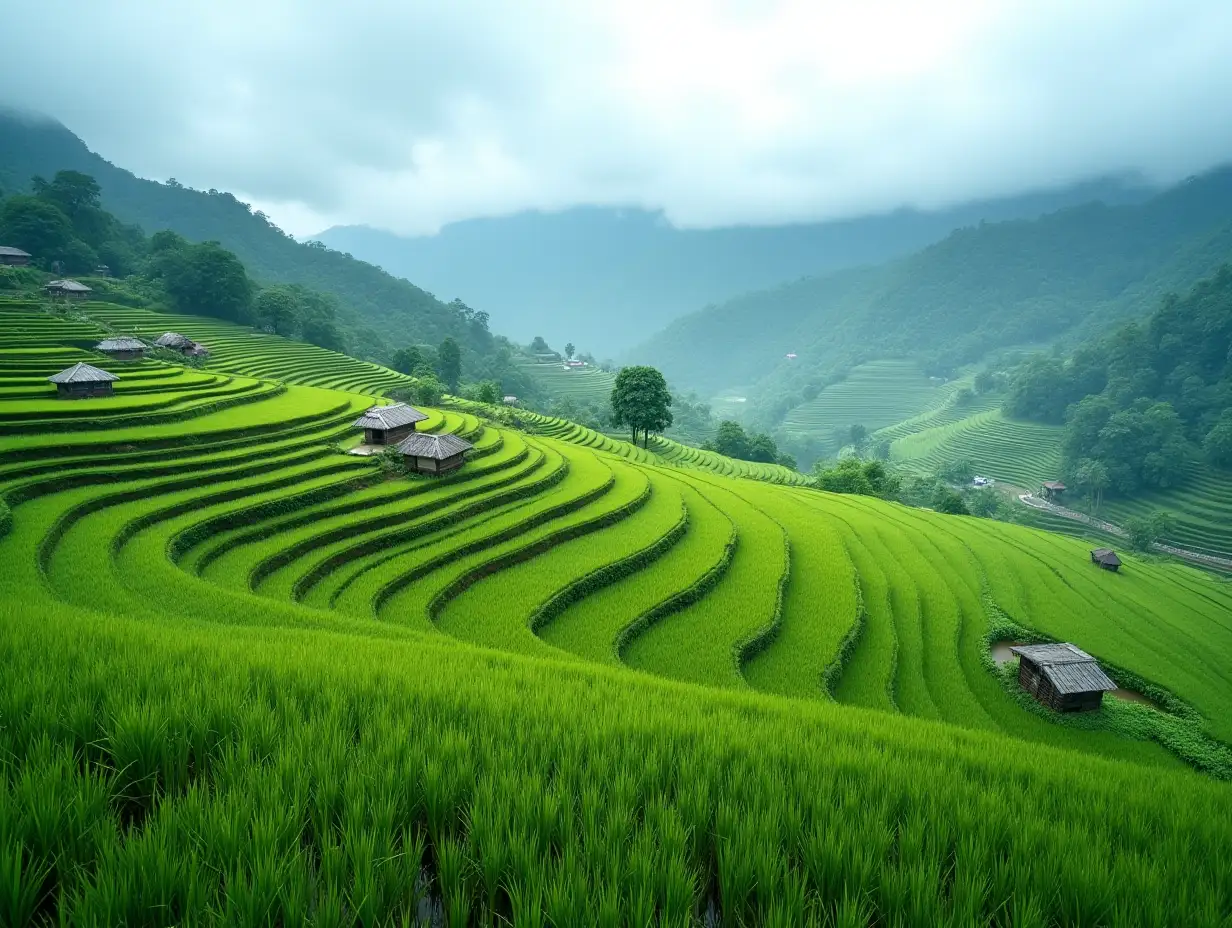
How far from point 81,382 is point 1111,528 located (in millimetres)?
77792

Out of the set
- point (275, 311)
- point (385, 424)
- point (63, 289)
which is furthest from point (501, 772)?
point (275, 311)

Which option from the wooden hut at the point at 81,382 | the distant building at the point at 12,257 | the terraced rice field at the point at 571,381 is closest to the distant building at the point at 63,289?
the distant building at the point at 12,257

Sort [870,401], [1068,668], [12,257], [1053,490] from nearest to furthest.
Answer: [1068,668], [12,257], [1053,490], [870,401]

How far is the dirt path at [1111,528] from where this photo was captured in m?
45.4

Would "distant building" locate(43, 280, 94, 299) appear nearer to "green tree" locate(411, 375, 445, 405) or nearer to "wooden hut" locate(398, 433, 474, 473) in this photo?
"green tree" locate(411, 375, 445, 405)

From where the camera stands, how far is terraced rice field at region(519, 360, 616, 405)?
99062 millimetres

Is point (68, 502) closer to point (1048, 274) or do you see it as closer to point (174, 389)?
point (174, 389)

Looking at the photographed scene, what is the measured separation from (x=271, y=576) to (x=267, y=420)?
11548 mm

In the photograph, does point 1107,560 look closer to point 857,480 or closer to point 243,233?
point 857,480

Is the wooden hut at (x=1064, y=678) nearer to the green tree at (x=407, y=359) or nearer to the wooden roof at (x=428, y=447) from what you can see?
the wooden roof at (x=428, y=447)

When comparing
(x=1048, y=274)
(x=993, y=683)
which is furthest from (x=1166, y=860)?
(x=1048, y=274)

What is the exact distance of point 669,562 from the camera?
18578 mm

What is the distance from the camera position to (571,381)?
10838 centimetres

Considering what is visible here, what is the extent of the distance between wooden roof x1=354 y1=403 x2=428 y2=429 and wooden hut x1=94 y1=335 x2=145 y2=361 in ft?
51.2
